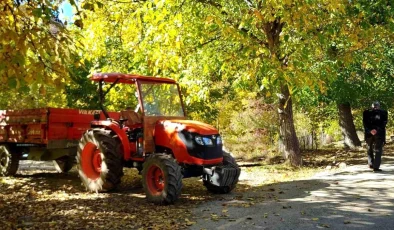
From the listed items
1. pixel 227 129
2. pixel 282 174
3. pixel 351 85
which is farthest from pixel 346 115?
pixel 282 174

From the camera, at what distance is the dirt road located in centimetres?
553

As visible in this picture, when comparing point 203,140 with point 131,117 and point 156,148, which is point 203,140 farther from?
point 131,117

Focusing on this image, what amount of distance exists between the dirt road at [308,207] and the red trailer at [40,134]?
451cm

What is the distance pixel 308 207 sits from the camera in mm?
6508

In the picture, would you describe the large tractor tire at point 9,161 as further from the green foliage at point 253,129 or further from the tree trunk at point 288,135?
the green foliage at point 253,129

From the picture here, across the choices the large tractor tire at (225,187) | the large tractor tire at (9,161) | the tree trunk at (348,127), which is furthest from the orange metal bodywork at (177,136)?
the tree trunk at (348,127)

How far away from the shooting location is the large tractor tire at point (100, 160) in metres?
8.11

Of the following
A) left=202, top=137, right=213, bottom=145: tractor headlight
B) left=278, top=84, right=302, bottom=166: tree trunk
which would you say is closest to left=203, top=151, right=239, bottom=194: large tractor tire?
left=202, top=137, right=213, bottom=145: tractor headlight

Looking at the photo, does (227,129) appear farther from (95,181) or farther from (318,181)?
(95,181)

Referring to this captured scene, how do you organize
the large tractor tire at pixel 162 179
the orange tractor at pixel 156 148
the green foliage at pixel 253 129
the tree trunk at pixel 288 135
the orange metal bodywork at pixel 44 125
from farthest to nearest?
the green foliage at pixel 253 129 < the tree trunk at pixel 288 135 < the orange metal bodywork at pixel 44 125 < the orange tractor at pixel 156 148 < the large tractor tire at pixel 162 179

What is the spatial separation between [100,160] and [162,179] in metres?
1.92

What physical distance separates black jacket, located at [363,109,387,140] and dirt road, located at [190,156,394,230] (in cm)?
151

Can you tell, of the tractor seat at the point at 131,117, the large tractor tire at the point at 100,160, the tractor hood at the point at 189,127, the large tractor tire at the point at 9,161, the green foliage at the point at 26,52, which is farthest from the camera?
the large tractor tire at the point at 9,161

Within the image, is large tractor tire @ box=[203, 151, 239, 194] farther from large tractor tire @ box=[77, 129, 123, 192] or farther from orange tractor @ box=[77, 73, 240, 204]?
large tractor tire @ box=[77, 129, 123, 192]
